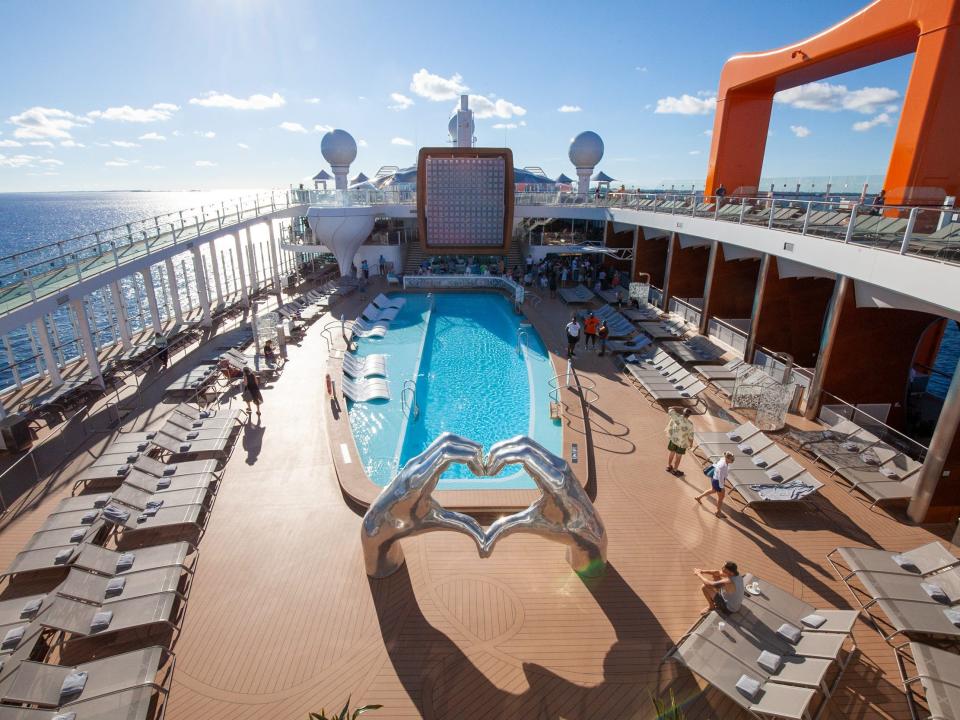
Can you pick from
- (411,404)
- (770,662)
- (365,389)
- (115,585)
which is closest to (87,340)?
(365,389)

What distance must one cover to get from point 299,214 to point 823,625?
2174 centimetres

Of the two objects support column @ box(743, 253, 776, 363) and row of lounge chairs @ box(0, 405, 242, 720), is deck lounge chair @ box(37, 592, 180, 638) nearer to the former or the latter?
row of lounge chairs @ box(0, 405, 242, 720)

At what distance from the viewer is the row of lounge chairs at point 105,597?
12.8 feet

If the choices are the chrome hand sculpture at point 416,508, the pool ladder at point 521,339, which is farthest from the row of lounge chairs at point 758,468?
the pool ladder at point 521,339

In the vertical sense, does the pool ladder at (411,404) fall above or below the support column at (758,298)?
below

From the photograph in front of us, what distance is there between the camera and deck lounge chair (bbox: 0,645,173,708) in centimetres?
380

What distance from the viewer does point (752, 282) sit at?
13234mm

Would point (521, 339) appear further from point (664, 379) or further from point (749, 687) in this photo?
point (749, 687)

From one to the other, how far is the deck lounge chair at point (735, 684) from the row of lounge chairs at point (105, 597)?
4.27 m

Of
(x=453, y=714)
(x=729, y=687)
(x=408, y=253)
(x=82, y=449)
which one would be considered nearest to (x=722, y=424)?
(x=729, y=687)

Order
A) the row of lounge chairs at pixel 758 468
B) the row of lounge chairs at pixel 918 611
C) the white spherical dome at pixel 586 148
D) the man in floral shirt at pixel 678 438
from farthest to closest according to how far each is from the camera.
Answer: the white spherical dome at pixel 586 148 < the man in floral shirt at pixel 678 438 < the row of lounge chairs at pixel 758 468 < the row of lounge chairs at pixel 918 611

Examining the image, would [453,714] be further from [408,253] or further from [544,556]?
[408,253]

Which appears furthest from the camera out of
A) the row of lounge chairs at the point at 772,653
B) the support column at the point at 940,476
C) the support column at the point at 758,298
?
the support column at the point at 758,298

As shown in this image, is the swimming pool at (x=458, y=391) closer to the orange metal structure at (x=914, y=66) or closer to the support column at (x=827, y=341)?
the support column at (x=827, y=341)
